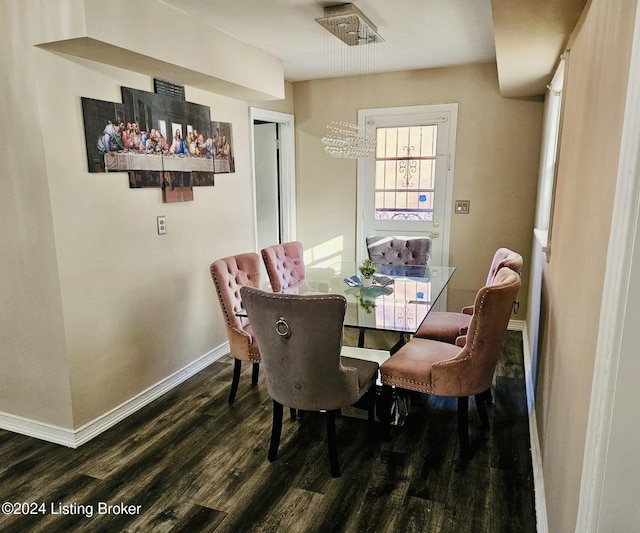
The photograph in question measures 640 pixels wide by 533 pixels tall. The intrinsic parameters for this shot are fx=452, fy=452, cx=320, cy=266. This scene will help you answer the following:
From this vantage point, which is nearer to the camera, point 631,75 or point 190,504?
point 631,75

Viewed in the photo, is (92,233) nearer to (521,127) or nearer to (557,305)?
(557,305)

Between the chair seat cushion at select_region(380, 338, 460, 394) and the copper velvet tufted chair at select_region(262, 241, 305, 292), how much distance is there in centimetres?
113

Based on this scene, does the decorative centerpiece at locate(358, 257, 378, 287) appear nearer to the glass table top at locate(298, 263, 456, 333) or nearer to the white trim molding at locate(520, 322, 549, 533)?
the glass table top at locate(298, 263, 456, 333)

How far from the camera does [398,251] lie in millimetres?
4145

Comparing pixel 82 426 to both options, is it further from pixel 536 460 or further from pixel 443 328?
pixel 536 460

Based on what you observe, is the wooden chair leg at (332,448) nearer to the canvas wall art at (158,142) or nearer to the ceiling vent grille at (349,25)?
the canvas wall art at (158,142)

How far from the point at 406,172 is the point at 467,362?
8.54ft

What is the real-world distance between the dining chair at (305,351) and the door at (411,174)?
2495 mm

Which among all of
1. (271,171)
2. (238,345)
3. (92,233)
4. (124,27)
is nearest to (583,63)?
(124,27)

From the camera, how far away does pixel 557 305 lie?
203 centimetres

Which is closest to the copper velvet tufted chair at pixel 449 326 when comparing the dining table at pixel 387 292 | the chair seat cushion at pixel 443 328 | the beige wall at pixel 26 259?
the chair seat cushion at pixel 443 328

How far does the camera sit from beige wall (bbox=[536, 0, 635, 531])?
1.18m

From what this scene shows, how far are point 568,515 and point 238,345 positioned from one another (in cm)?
203

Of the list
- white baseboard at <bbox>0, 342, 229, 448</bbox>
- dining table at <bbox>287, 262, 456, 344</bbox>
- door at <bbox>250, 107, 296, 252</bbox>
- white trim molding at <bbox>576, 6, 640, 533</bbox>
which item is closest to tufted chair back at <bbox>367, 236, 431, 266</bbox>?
dining table at <bbox>287, 262, 456, 344</bbox>
